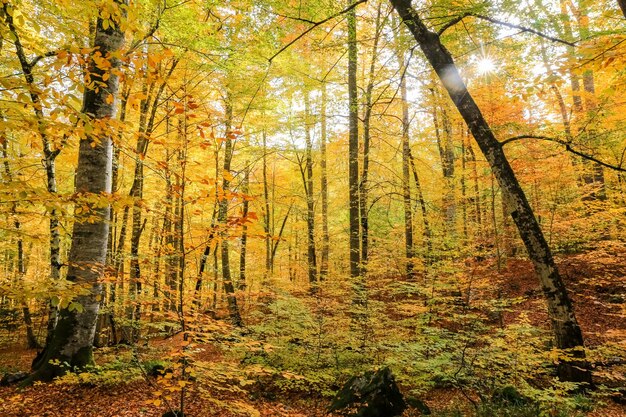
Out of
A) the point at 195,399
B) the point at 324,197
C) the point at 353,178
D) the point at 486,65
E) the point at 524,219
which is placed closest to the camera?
the point at 524,219

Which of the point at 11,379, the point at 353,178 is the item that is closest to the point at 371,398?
the point at 353,178

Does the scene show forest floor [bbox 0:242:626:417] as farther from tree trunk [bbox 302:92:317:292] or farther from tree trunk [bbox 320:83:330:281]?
tree trunk [bbox 320:83:330:281]

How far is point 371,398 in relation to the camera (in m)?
5.43

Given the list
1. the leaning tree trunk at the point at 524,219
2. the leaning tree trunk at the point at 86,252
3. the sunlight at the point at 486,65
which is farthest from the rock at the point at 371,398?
the sunlight at the point at 486,65

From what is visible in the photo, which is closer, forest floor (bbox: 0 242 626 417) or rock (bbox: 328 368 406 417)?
forest floor (bbox: 0 242 626 417)

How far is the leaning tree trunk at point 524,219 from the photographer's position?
5234mm

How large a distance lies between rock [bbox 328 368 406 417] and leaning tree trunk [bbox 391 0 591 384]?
2.65m

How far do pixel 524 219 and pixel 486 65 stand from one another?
8.46m

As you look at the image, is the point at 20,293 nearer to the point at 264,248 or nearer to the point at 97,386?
the point at 97,386

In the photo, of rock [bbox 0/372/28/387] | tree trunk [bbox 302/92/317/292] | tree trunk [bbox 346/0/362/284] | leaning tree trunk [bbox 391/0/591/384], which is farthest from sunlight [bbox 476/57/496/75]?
rock [bbox 0/372/28/387]

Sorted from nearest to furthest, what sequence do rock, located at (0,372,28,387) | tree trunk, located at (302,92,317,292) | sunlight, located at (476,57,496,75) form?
rock, located at (0,372,28,387) → sunlight, located at (476,57,496,75) → tree trunk, located at (302,92,317,292)

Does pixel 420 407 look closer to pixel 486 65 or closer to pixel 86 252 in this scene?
pixel 86 252

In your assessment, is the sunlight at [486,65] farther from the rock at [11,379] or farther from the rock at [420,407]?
the rock at [11,379]

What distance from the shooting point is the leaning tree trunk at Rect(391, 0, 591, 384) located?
5.23 metres
